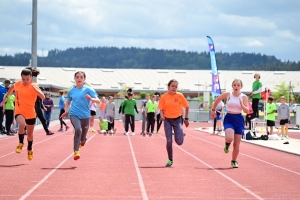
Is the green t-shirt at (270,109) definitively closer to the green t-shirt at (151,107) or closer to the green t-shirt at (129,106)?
the green t-shirt at (151,107)

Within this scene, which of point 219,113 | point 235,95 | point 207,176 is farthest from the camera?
point 219,113

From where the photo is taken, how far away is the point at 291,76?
5832 inches

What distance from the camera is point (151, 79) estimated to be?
494 ft

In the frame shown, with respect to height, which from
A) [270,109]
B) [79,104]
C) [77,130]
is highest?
[79,104]

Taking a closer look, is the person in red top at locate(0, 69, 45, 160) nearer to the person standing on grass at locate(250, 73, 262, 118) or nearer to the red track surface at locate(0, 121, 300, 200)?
the red track surface at locate(0, 121, 300, 200)

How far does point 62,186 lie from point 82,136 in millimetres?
4001

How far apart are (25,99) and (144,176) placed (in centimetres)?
320

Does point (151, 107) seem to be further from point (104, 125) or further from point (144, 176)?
point (144, 176)

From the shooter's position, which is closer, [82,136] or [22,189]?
[22,189]

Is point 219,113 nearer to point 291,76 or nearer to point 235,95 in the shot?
point 235,95

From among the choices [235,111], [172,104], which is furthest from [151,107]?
[235,111]

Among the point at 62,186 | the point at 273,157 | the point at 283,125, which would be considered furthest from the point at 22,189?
the point at 283,125

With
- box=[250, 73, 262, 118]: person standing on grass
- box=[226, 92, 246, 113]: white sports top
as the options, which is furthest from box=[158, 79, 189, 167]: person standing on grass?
box=[250, 73, 262, 118]: person standing on grass

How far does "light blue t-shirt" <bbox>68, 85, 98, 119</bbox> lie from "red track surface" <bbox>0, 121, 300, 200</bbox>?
1.06 m
